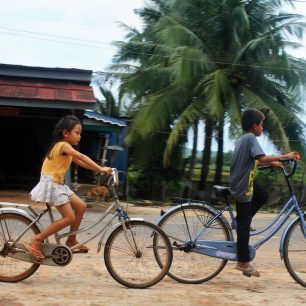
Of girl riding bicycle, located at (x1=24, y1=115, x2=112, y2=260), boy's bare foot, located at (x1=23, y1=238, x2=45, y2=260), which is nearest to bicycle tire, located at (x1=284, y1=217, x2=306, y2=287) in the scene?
girl riding bicycle, located at (x1=24, y1=115, x2=112, y2=260)

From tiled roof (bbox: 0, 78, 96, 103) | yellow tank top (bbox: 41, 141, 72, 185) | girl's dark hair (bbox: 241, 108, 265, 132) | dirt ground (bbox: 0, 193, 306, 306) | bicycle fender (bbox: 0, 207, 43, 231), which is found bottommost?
dirt ground (bbox: 0, 193, 306, 306)

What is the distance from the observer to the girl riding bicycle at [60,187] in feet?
17.4

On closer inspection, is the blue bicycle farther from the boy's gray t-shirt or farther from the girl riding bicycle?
the girl riding bicycle

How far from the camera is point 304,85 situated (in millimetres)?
18562

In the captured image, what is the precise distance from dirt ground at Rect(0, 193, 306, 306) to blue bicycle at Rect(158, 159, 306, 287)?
0.52 ft

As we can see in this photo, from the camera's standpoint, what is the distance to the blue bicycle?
567cm

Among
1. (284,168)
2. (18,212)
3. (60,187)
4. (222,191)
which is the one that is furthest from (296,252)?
(18,212)

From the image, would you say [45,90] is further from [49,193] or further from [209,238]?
[209,238]

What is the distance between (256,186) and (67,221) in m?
2.03

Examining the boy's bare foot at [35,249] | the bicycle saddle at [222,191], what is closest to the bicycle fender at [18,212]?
the boy's bare foot at [35,249]

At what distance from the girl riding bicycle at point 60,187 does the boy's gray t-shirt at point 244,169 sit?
1.31m

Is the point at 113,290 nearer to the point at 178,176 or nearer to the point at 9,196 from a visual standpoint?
the point at 9,196

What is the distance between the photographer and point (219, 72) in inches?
699

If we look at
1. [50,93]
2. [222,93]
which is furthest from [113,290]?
[222,93]
